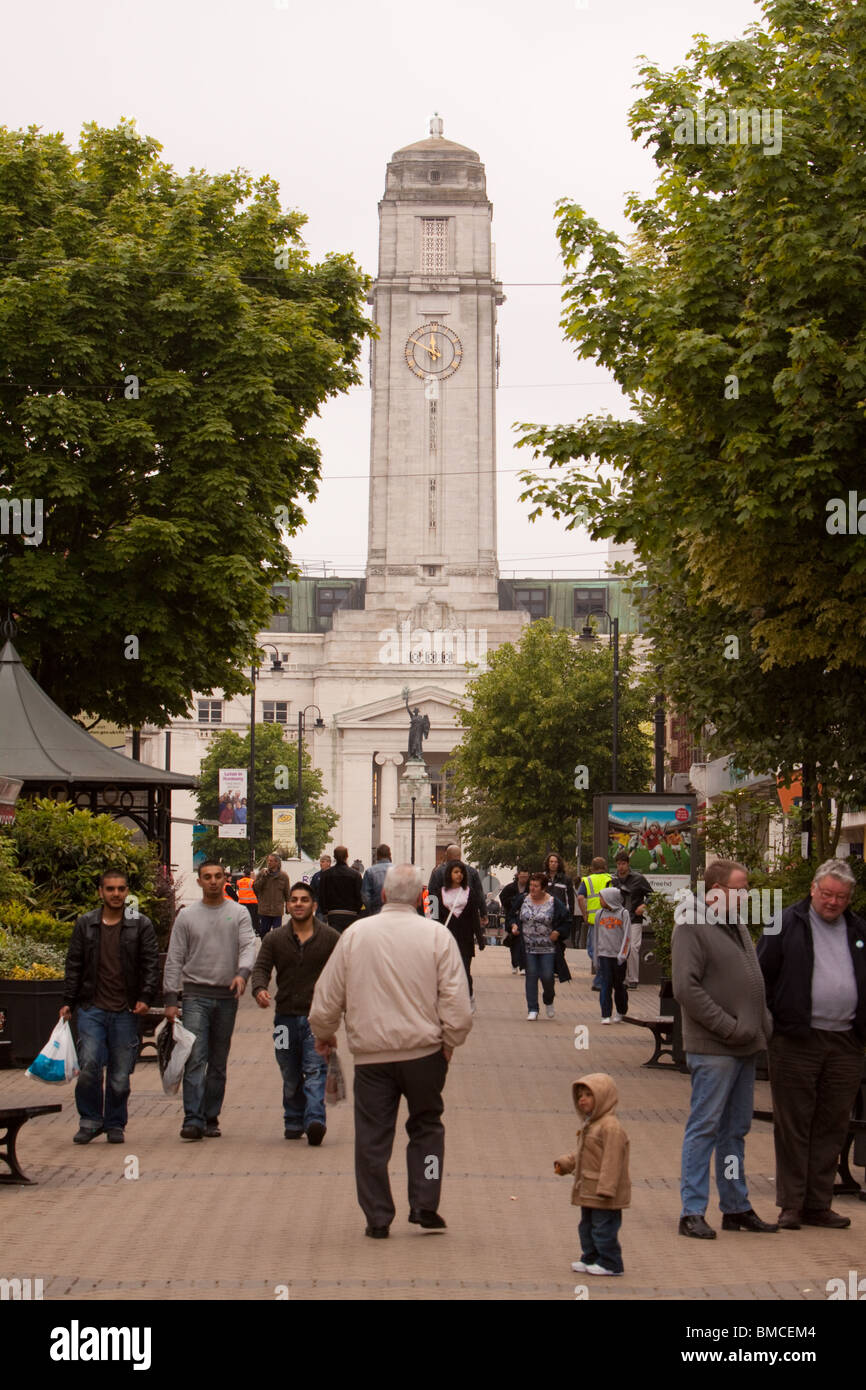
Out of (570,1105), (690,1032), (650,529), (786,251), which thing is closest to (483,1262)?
(690,1032)

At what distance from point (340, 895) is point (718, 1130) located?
1340cm

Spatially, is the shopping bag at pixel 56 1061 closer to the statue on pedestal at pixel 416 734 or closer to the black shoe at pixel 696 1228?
the black shoe at pixel 696 1228

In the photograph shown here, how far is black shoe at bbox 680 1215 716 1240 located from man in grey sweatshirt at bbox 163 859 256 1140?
4.21m

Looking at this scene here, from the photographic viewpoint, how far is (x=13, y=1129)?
36.4 ft

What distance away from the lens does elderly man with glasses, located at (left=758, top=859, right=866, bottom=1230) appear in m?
Result: 10.4

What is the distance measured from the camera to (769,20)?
55.9 feet

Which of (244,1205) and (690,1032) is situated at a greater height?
(690,1032)

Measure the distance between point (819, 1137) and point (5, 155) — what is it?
22280 mm

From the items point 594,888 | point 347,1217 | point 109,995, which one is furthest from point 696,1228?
point 594,888

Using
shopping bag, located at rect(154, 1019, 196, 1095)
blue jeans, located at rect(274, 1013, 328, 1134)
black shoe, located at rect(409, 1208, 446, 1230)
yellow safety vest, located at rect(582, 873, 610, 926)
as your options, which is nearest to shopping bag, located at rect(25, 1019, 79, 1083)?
shopping bag, located at rect(154, 1019, 196, 1095)

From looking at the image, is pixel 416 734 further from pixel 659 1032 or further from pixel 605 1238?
pixel 605 1238

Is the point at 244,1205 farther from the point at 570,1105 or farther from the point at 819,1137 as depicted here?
the point at 570,1105

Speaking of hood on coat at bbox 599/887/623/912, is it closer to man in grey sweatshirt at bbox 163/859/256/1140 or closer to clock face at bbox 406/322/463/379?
man in grey sweatshirt at bbox 163/859/256/1140

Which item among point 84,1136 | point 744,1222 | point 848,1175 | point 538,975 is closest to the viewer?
point 744,1222
